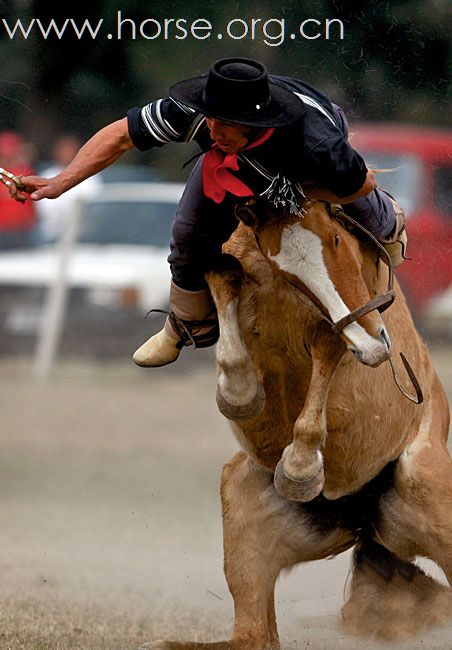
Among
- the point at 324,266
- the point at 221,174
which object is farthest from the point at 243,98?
the point at 324,266

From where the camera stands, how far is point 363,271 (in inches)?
215

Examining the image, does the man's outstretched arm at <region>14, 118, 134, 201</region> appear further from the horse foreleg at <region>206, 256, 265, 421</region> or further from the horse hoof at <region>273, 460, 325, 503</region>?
the horse hoof at <region>273, 460, 325, 503</region>

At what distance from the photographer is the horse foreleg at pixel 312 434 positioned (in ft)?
17.3

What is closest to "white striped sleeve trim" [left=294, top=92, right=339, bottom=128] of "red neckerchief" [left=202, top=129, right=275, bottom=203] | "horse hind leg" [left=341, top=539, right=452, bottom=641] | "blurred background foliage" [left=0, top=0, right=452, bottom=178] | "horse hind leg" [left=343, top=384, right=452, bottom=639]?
"red neckerchief" [left=202, top=129, right=275, bottom=203]

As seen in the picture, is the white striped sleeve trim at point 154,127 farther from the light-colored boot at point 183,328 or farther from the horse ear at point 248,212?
the light-colored boot at point 183,328

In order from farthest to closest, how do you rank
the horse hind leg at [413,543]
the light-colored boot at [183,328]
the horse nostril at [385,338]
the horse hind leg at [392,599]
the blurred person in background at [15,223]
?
1. the blurred person in background at [15,223]
2. the horse hind leg at [392,599]
3. the horse hind leg at [413,543]
4. the light-colored boot at [183,328]
5. the horse nostril at [385,338]

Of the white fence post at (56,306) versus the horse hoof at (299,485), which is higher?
the horse hoof at (299,485)

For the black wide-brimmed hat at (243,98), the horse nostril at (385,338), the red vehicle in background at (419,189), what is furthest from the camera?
the red vehicle in background at (419,189)

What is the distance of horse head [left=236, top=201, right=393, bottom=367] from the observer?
16.7 ft

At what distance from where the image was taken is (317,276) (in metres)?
5.10

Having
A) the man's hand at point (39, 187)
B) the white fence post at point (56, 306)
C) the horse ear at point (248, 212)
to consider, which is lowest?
the white fence post at point (56, 306)

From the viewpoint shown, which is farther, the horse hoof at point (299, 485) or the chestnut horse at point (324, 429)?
the horse hoof at point (299, 485)

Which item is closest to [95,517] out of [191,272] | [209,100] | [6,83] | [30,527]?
[30,527]

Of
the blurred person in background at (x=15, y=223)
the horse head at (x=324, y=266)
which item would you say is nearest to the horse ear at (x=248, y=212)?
the horse head at (x=324, y=266)
